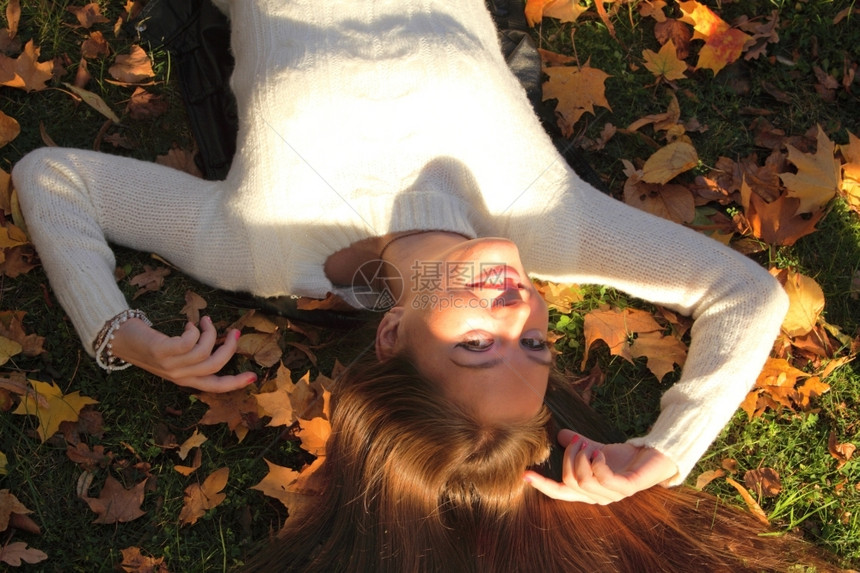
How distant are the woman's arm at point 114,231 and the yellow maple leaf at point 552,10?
2.03 metres

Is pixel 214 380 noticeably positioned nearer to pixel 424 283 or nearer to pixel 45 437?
pixel 45 437

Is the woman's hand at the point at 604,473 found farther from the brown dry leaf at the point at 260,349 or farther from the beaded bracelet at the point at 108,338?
the beaded bracelet at the point at 108,338

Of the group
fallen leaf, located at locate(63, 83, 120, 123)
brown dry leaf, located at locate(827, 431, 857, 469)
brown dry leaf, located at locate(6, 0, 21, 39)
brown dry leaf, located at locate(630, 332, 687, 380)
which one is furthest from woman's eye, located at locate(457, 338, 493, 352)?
brown dry leaf, located at locate(6, 0, 21, 39)

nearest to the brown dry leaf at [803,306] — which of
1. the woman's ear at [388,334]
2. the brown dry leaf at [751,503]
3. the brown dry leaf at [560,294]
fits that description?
the brown dry leaf at [751,503]

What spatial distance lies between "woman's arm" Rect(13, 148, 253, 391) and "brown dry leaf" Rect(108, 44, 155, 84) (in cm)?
73

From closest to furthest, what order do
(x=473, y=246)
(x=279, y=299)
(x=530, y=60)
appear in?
(x=473, y=246)
(x=279, y=299)
(x=530, y=60)

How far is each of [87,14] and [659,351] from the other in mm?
3359

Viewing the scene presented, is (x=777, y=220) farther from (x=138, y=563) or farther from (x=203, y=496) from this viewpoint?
(x=138, y=563)

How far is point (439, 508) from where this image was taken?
281cm

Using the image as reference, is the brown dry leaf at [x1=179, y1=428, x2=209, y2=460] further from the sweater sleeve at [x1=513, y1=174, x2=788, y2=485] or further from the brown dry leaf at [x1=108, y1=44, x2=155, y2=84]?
the brown dry leaf at [x1=108, y1=44, x2=155, y2=84]

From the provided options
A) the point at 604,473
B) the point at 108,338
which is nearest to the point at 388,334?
the point at 604,473

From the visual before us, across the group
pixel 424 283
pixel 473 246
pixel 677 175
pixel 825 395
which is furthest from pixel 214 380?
pixel 825 395

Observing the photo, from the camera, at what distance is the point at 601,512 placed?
3004 millimetres

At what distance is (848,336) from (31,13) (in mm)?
4437
